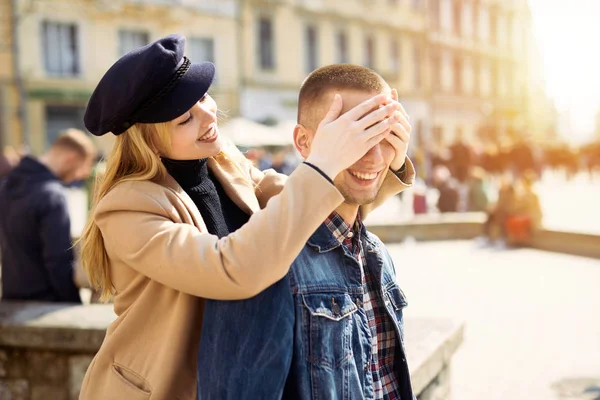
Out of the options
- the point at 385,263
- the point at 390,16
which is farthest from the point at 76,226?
the point at 390,16

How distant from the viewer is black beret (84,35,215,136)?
1.63 metres

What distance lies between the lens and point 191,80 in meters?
1.69

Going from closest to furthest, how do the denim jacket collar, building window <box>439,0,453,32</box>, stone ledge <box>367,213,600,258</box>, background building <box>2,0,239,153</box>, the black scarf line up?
the denim jacket collar
the black scarf
stone ledge <box>367,213,600,258</box>
background building <box>2,0,239,153</box>
building window <box>439,0,453,32</box>

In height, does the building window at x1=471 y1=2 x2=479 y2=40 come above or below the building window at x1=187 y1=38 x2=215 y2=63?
above

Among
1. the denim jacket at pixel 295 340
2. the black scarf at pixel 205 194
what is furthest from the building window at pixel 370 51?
the denim jacket at pixel 295 340

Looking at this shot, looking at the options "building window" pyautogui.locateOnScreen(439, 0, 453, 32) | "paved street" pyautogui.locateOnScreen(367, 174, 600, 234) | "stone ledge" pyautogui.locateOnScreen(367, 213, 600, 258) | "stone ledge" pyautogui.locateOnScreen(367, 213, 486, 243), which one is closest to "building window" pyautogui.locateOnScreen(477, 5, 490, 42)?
"building window" pyautogui.locateOnScreen(439, 0, 453, 32)

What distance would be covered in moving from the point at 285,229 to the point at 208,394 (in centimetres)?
41

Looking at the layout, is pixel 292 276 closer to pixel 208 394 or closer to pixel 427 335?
pixel 208 394

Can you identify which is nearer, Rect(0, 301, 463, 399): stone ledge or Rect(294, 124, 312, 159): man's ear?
Rect(294, 124, 312, 159): man's ear

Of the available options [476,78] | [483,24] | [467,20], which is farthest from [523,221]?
[483,24]

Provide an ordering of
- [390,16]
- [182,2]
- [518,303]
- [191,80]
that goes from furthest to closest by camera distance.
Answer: [390,16] < [182,2] < [518,303] < [191,80]

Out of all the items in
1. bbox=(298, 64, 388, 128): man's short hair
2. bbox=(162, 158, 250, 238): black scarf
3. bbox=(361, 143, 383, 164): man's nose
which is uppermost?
bbox=(298, 64, 388, 128): man's short hair

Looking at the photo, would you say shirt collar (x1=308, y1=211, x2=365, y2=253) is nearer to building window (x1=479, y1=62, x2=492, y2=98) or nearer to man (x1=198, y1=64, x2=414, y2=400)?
man (x1=198, y1=64, x2=414, y2=400)

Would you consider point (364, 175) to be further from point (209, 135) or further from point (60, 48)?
point (60, 48)
